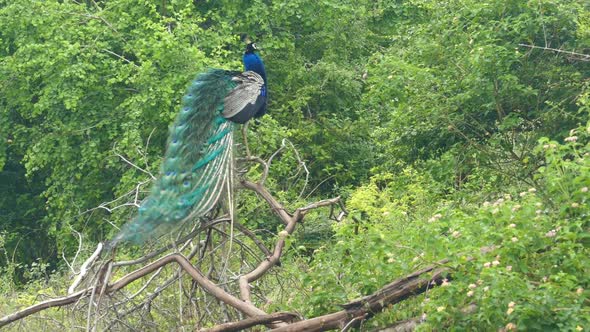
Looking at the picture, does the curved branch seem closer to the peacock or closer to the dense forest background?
the dense forest background

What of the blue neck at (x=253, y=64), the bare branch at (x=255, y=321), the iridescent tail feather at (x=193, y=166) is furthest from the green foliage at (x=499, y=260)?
the blue neck at (x=253, y=64)

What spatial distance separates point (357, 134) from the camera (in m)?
13.2

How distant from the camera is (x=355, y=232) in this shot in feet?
20.1

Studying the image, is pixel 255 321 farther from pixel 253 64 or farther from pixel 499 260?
pixel 253 64

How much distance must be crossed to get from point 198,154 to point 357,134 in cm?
647

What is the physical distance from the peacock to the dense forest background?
18.1 inches

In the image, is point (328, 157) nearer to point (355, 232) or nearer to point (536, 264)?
point (355, 232)

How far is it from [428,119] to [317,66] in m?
4.15

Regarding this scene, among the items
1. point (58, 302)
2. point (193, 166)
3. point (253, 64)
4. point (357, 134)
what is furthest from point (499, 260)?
point (357, 134)

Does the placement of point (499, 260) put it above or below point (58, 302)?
above

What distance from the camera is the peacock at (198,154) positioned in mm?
6234

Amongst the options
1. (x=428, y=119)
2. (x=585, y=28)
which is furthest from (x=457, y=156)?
(x=585, y=28)

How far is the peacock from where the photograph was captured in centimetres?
623

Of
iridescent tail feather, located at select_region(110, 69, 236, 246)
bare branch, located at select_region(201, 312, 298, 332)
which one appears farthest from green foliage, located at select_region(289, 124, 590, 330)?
iridescent tail feather, located at select_region(110, 69, 236, 246)
